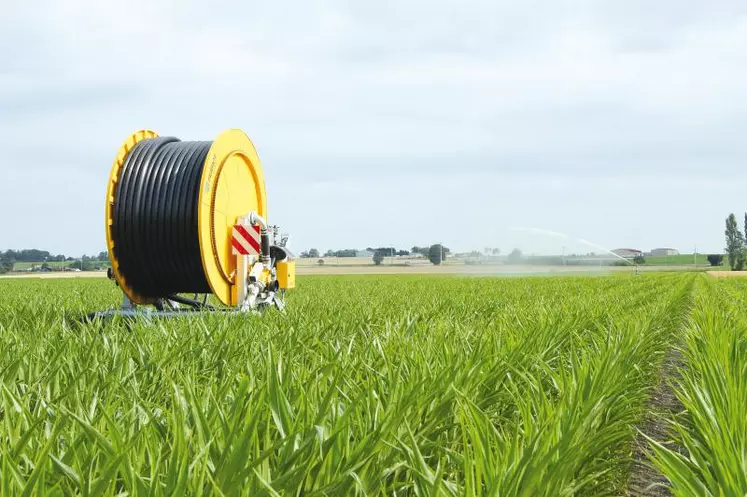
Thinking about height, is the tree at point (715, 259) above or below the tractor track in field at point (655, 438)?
above

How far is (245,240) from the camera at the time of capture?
26.2ft

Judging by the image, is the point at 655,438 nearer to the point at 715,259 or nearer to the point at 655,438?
the point at 655,438

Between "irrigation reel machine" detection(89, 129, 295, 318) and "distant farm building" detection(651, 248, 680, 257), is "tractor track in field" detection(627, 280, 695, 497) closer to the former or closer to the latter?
"irrigation reel machine" detection(89, 129, 295, 318)

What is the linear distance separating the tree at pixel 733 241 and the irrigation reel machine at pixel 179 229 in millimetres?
85671

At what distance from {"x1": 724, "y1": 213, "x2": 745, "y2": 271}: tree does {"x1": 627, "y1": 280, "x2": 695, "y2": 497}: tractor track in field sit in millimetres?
86414

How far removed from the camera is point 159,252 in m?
7.59

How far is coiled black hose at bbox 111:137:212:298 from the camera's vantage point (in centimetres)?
742

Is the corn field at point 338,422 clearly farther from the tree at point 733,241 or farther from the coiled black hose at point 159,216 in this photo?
the tree at point 733,241

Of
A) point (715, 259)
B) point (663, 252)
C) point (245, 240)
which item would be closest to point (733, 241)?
point (715, 259)

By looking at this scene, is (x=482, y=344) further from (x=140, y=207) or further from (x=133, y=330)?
(x=140, y=207)

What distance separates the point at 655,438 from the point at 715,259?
98.7 m

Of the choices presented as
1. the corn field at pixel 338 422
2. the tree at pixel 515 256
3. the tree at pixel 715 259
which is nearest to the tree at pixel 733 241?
the tree at pixel 715 259

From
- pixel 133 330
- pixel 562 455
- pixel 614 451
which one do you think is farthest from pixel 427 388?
pixel 133 330

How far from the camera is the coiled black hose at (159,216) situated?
7.42 metres
